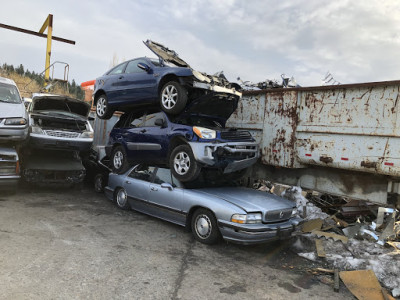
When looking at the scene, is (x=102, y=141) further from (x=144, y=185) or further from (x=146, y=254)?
(x=146, y=254)

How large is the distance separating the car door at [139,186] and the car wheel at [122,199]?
19 centimetres

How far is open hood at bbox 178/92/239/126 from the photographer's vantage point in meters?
6.14

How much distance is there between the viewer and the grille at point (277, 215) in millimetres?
4918

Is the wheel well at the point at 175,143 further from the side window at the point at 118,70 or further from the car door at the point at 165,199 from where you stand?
the side window at the point at 118,70

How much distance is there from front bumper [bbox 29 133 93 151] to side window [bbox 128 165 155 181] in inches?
76.2

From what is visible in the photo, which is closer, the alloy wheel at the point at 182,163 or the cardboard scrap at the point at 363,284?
the cardboard scrap at the point at 363,284

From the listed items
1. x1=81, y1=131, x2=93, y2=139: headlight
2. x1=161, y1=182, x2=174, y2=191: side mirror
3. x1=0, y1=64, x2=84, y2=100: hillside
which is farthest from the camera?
x1=0, y1=64, x2=84, y2=100: hillside

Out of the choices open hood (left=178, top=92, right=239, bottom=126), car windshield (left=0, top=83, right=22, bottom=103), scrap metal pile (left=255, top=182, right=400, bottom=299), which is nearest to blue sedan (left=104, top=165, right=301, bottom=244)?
scrap metal pile (left=255, top=182, right=400, bottom=299)

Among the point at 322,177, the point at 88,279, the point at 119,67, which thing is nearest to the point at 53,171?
the point at 119,67

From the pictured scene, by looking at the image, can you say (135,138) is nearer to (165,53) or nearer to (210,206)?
(165,53)

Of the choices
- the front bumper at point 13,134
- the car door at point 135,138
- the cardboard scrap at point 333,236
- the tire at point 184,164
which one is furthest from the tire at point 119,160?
the cardboard scrap at point 333,236

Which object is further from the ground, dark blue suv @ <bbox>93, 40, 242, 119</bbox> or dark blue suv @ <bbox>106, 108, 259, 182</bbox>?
dark blue suv @ <bbox>93, 40, 242, 119</bbox>

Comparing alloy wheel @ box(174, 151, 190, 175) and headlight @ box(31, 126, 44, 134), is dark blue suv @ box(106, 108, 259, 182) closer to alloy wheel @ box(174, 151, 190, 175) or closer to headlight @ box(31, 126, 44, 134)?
alloy wheel @ box(174, 151, 190, 175)

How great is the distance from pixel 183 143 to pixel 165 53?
7.43ft
